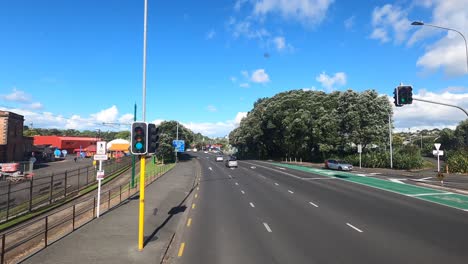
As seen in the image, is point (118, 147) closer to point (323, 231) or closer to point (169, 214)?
point (169, 214)

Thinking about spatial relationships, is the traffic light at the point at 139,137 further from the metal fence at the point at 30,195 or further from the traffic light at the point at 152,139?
the metal fence at the point at 30,195

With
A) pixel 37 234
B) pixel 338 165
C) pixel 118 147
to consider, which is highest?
pixel 118 147

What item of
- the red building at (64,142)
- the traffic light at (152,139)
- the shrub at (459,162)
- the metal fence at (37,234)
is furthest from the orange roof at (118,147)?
the traffic light at (152,139)

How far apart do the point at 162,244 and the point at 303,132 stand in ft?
192

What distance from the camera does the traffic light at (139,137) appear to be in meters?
12.0

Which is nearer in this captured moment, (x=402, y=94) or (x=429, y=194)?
(x=402, y=94)

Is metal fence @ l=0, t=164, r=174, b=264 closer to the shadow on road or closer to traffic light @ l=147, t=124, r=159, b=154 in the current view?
the shadow on road

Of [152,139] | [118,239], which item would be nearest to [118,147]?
[118,239]

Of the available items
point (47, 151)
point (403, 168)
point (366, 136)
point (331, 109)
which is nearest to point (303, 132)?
point (331, 109)

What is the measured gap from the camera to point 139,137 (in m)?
12.1

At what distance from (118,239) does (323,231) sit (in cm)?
743

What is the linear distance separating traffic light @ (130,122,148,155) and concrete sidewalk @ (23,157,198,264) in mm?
3069

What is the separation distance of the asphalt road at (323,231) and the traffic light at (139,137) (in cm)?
345

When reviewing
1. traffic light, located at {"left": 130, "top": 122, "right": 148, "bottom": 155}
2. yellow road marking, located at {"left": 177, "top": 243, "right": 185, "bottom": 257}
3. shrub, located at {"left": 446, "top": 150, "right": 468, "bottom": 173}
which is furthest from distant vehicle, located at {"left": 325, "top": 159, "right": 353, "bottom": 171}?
traffic light, located at {"left": 130, "top": 122, "right": 148, "bottom": 155}
